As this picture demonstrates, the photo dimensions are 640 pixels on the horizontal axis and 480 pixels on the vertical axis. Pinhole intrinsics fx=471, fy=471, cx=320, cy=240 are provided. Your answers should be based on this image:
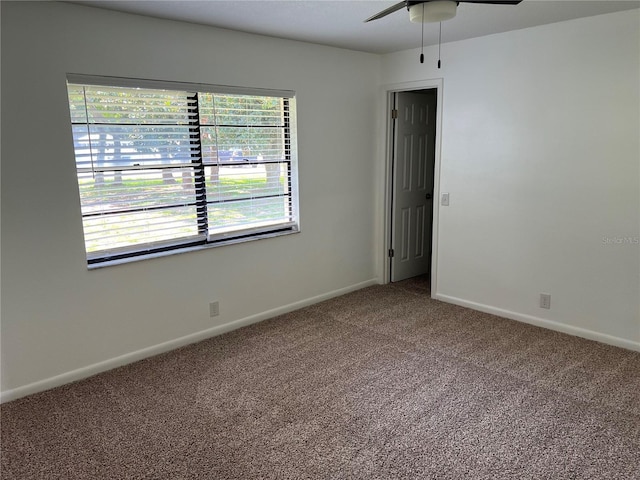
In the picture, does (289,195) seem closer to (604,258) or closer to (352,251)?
(352,251)

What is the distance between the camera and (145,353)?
134 inches

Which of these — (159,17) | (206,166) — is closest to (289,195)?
(206,166)

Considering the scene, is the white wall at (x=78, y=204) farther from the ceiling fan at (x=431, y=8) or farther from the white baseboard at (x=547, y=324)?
the ceiling fan at (x=431, y=8)

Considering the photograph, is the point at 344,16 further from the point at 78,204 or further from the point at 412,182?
the point at 412,182

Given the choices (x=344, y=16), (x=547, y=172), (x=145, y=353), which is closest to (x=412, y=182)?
(x=547, y=172)

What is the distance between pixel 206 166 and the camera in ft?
11.7

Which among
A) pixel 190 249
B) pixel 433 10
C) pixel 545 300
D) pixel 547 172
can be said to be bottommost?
pixel 545 300

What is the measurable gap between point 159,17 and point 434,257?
3078 millimetres

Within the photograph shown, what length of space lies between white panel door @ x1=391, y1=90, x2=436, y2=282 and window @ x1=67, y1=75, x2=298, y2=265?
4.27 feet

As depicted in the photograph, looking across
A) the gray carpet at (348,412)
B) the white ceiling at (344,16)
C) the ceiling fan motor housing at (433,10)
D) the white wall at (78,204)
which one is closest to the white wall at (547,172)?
the white ceiling at (344,16)

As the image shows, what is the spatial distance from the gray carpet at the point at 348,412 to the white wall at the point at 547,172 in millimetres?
417

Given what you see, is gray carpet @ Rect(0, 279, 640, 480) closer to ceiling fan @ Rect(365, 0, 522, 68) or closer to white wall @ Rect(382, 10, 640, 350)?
white wall @ Rect(382, 10, 640, 350)

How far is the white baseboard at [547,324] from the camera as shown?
11.4 feet

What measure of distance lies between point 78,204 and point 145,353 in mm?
1161
